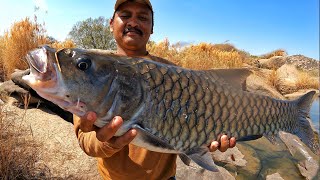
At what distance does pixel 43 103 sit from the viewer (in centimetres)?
563

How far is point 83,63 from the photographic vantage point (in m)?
1.64

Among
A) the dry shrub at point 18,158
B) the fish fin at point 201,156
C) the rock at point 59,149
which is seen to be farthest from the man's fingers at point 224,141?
the dry shrub at point 18,158

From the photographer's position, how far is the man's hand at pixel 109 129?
1659 mm

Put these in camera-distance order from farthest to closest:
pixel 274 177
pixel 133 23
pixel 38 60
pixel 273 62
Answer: pixel 273 62 < pixel 274 177 < pixel 133 23 < pixel 38 60

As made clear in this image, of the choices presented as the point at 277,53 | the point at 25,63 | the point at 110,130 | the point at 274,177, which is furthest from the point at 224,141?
the point at 277,53

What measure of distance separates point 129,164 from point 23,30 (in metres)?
6.77

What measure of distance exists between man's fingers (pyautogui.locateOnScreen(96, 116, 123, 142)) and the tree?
45.8ft

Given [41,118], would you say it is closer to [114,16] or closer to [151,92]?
[114,16]

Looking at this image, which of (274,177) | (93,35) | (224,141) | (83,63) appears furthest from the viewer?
(93,35)

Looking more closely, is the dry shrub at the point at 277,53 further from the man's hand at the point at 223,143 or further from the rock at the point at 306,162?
the man's hand at the point at 223,143

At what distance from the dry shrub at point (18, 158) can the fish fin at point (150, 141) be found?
218cm

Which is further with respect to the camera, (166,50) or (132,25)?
(166,50)

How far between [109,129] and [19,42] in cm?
724

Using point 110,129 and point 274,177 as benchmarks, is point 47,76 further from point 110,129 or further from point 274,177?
point 274,177
